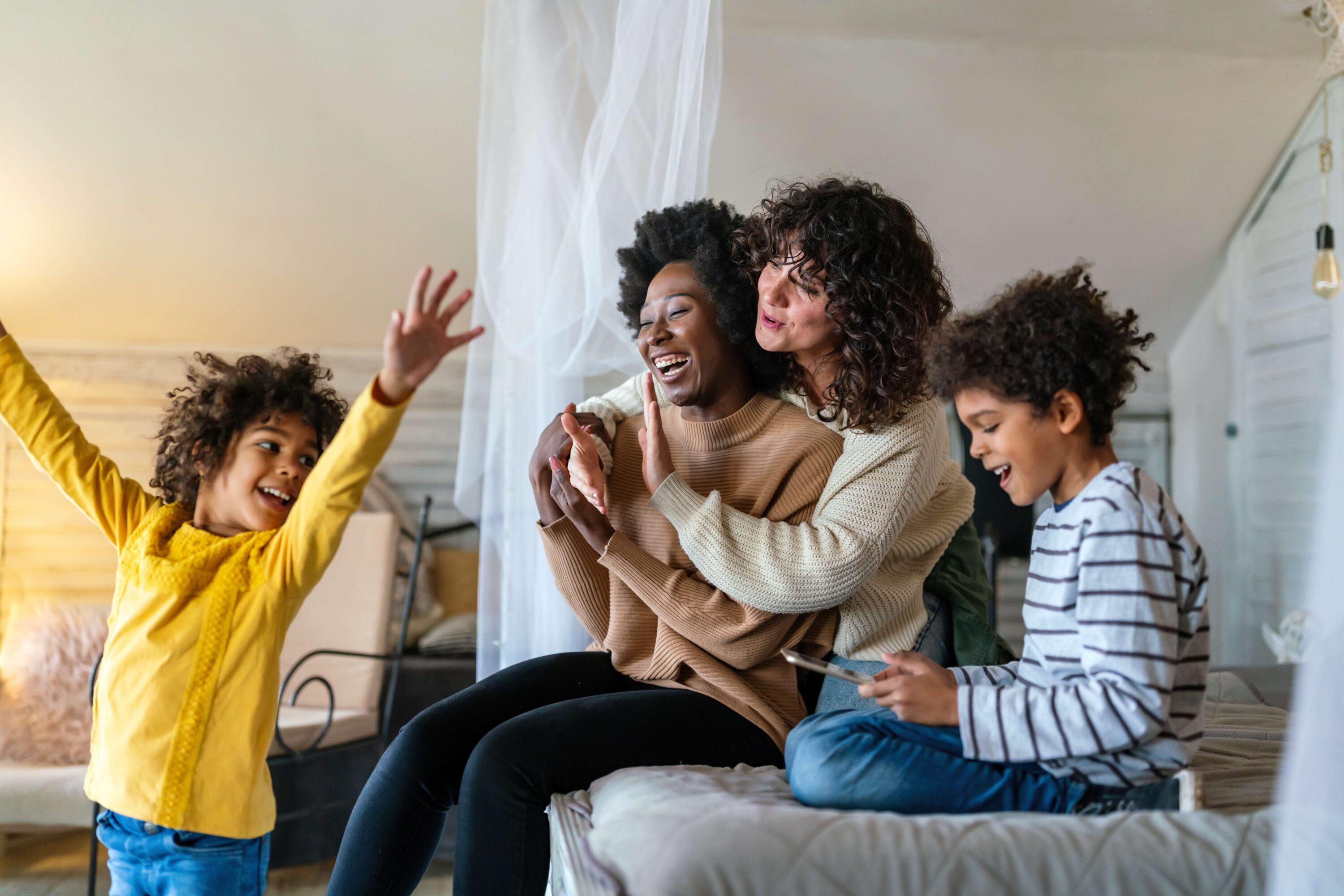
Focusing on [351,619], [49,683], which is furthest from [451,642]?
[49,683]

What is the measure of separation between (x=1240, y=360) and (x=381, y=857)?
136 inches

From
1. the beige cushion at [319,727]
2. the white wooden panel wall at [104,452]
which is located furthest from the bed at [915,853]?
the white wooden panel wall at [104,452]

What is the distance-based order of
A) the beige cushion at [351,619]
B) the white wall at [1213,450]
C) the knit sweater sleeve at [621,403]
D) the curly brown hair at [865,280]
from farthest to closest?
the white wall at [1213,450] → the beige cushion at [351,619] → the knit sweater sleeve at [621,403] → the curly brown hair at [865,280]

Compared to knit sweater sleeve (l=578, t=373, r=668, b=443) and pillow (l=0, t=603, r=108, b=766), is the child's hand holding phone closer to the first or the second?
knit sweater sleeve (l=578, t=373, r=668, b=443)

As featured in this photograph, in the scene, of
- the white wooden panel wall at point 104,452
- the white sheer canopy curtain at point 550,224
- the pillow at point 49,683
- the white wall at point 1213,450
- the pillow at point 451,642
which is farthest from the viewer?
the white wall at point 1213,450

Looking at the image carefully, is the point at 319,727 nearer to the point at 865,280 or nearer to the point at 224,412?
the point at 224,412

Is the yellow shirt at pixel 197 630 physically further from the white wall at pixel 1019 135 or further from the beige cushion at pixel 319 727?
the white wall at pixel 1019 135

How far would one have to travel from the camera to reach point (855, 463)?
53.6 inches

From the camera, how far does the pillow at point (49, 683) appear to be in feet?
7.95

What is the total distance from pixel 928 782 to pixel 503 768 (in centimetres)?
50

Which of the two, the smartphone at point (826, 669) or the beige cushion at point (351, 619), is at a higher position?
the smartphone at point (826, 669)

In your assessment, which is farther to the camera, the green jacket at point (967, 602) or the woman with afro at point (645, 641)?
the green jacket at point (967, 602)

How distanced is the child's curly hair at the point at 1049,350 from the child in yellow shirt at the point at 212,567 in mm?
597

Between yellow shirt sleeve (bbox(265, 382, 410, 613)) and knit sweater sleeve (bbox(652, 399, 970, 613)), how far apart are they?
38cm
